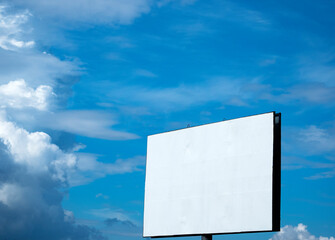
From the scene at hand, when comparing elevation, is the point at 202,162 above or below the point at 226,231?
above

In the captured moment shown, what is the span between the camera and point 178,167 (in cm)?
2023

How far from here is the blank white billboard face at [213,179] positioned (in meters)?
17.2

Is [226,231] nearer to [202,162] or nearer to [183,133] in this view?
[202,162]

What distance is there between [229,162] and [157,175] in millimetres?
3756

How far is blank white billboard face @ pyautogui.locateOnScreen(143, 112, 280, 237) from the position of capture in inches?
679

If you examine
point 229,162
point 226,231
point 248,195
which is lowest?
point 226,231

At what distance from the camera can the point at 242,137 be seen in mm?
18062

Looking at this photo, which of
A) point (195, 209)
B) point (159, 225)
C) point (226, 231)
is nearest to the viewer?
point (226, 231)

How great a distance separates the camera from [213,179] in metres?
18.8

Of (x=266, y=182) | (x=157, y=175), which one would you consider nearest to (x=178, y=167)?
(x=157, y=175)

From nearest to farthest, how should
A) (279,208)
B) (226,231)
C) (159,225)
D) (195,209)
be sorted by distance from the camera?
(279,208) → (226,231) → (195,209) → (159,225)

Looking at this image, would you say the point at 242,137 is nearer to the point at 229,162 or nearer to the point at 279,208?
the point at 229,162

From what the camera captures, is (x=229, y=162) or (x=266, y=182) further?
(x=229, y=162)

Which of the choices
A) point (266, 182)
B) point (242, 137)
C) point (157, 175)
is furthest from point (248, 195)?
point (157, 175)
